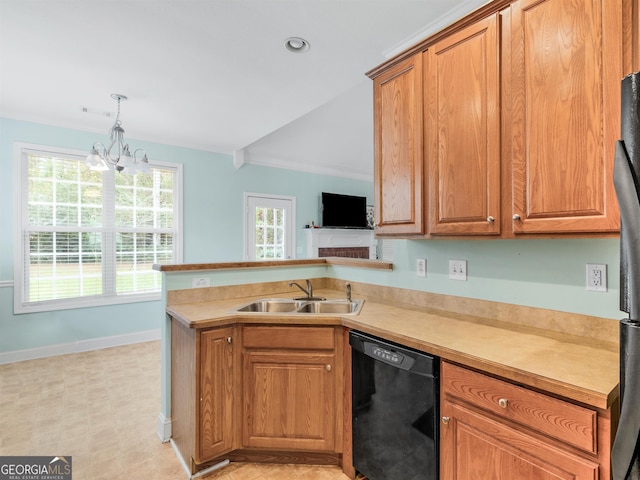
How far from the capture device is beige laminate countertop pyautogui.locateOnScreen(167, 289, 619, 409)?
107cm

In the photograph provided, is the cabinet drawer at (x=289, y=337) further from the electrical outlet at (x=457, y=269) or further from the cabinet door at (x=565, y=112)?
the cabinet door at (x=565, y=112)

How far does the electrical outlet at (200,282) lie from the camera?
230 cm

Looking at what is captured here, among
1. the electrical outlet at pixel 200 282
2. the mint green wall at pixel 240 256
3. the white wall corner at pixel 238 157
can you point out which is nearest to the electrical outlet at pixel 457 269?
the mint green wall at pixel 240 256

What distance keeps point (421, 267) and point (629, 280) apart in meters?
1.42

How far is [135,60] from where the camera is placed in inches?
101

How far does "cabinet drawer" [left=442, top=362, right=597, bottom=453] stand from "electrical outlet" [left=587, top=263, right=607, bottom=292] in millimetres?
669

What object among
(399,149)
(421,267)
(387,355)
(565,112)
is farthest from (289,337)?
(565,112)

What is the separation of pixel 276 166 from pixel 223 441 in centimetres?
434

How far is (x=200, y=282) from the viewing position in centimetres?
233

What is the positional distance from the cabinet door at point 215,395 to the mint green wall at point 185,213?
2.33 metres

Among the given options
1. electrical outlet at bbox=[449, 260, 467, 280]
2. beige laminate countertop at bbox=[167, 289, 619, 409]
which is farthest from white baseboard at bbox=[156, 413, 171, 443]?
electrical outlet at bbox=[449, 260, 467, 280]

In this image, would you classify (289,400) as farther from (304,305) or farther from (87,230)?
(87,230)

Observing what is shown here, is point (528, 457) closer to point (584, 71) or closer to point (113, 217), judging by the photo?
point (584, 71)

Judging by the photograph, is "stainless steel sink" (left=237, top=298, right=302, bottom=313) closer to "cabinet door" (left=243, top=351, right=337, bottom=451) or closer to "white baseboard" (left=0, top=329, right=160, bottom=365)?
"cabinet door" (left=243, top=351, right=337, bottom=451)
